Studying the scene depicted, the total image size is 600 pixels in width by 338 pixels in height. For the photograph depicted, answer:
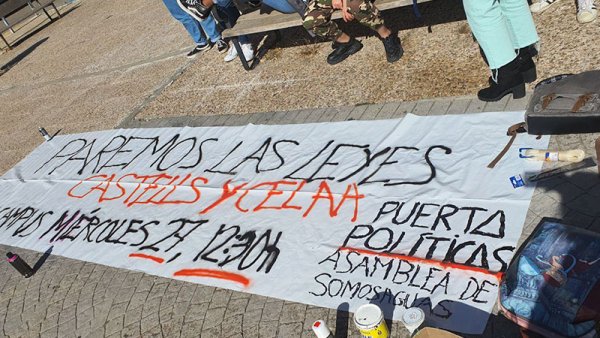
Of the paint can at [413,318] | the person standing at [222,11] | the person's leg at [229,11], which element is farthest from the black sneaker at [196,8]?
the paint can at [413,318]

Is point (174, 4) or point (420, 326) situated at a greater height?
point (174, 4)

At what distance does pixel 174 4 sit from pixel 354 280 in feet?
17.8

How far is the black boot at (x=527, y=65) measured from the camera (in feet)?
12.9

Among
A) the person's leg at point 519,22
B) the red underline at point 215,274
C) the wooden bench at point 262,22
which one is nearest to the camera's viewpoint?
the red underline at point 215,274

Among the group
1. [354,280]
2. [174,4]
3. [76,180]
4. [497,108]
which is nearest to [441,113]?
[497,108]

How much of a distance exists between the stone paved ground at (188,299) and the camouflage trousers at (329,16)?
838mm

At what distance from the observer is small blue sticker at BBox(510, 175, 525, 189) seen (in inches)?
126

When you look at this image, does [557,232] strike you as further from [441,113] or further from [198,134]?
[198,134]

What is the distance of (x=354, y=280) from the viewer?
3066mm

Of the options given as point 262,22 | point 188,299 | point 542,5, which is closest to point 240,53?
point 262,22

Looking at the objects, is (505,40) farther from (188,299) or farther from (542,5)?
(188,299)

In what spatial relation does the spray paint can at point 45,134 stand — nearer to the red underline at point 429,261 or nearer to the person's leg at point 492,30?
the red underline at point 429,261

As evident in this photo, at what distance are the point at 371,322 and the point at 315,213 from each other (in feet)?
4.15

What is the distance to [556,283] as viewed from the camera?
2252 mm
